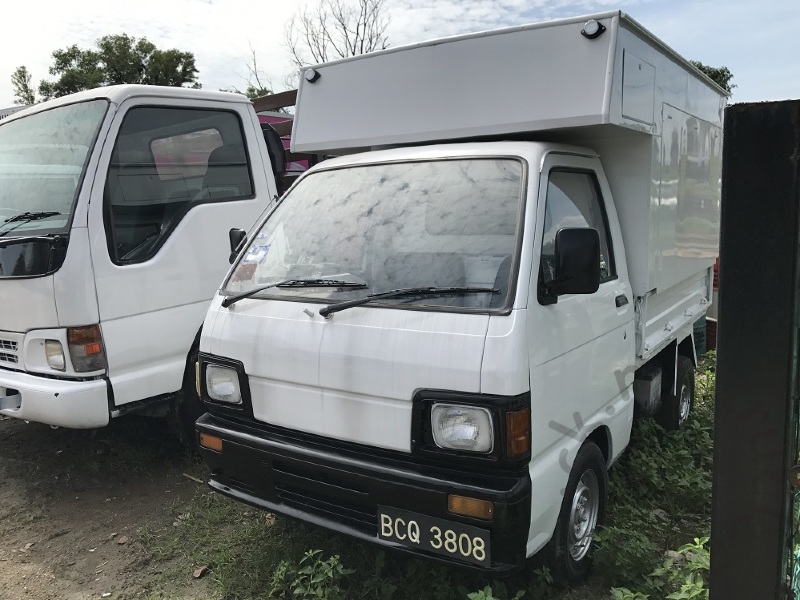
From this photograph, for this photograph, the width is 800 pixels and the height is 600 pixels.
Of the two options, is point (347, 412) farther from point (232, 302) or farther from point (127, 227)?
point (127, 227)

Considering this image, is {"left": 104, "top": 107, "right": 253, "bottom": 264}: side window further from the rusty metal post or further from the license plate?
the rusty metal post

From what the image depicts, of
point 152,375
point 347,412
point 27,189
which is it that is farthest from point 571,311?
point 27,189

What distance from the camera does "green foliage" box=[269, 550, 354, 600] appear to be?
9.34ft

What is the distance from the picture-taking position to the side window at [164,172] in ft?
12.9

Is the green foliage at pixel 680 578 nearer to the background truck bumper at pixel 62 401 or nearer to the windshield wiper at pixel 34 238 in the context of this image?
the background truck bumper at pixel 62 401

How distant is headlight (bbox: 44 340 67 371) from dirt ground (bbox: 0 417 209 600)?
95cm

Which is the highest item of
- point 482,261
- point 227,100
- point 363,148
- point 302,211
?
point 227,100

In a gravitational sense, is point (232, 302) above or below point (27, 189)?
below

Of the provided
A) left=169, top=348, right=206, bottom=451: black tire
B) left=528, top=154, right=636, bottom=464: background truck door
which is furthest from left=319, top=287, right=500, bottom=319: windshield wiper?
Answer: left=169, top=348, right=206, bottom=451: black tire

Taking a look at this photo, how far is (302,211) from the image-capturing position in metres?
3.30

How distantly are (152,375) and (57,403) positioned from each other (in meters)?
0.55

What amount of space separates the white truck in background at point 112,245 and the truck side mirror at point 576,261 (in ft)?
6.62

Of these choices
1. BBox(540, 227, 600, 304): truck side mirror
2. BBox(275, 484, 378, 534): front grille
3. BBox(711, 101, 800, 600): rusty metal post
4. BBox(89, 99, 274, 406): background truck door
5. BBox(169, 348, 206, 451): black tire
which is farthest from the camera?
BBox(169, 348, 206, 451): black tire

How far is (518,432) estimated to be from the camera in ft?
7.73
